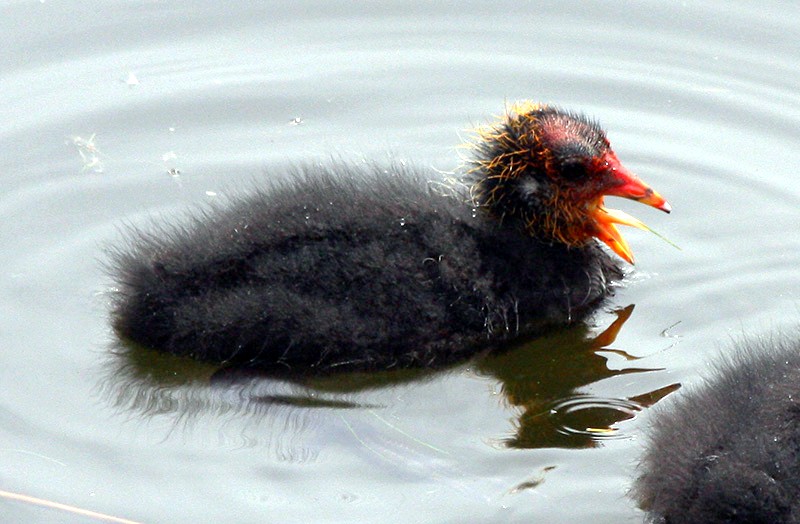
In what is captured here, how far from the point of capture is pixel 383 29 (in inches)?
359

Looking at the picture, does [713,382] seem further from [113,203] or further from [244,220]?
[113,203]

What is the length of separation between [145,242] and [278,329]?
2.57ft

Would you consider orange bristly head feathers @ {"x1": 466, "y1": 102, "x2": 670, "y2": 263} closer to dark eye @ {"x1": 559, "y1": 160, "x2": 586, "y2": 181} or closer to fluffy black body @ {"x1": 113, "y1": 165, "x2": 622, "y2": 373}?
dark eye @ {"x1": 559, "y1": 160, "x2": 586, "y2": 181}

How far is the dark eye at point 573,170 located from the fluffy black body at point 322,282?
56cm

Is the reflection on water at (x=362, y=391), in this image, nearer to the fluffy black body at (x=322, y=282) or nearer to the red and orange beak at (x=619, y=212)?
the fluffy black body at (x=322, y=282)

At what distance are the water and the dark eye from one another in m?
0.66

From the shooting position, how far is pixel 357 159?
7707mm

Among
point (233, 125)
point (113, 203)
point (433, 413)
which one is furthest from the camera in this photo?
point (233, 125)

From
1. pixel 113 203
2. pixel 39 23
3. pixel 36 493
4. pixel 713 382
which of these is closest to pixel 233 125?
pixel 113 203

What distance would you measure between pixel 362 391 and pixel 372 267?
0.54m

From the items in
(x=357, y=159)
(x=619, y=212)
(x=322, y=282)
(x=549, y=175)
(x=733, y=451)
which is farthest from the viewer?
(x=357, y=159)

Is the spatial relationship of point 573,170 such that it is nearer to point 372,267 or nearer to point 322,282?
point 372,267

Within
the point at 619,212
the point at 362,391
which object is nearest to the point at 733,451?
the point at 362,391

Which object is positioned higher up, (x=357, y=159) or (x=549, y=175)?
(x=357, y=159)
